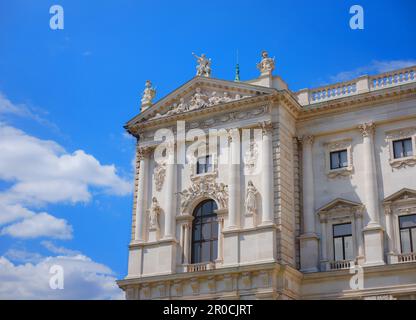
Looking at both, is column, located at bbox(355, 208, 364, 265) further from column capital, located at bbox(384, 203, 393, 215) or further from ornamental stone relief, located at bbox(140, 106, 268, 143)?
ornamental stone relief, located at bbox(140, 106, 268, 143)

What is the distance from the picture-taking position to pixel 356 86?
3997cm

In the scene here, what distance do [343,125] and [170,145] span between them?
9482 millimetres

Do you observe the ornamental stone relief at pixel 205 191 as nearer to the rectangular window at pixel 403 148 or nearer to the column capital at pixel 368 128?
the column capital at pixel 368 128

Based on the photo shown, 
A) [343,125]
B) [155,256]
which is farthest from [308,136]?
[155,256]

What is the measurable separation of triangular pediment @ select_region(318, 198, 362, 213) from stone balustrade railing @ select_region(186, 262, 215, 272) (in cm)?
627

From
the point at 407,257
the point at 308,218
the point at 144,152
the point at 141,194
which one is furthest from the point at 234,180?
the point at 407,257

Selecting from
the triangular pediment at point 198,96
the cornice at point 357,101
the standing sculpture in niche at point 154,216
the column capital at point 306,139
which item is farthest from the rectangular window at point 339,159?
the standing sculpture in niche at point 154,216

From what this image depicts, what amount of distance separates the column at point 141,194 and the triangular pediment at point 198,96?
2.02 metres

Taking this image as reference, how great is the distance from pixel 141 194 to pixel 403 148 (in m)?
14.2

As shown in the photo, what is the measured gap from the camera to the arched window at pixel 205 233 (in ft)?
128

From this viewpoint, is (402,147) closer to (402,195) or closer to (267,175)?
(402,195)

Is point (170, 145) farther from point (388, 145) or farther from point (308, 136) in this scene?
point (388, 145)

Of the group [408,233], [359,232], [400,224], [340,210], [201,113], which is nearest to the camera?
[408,233]
